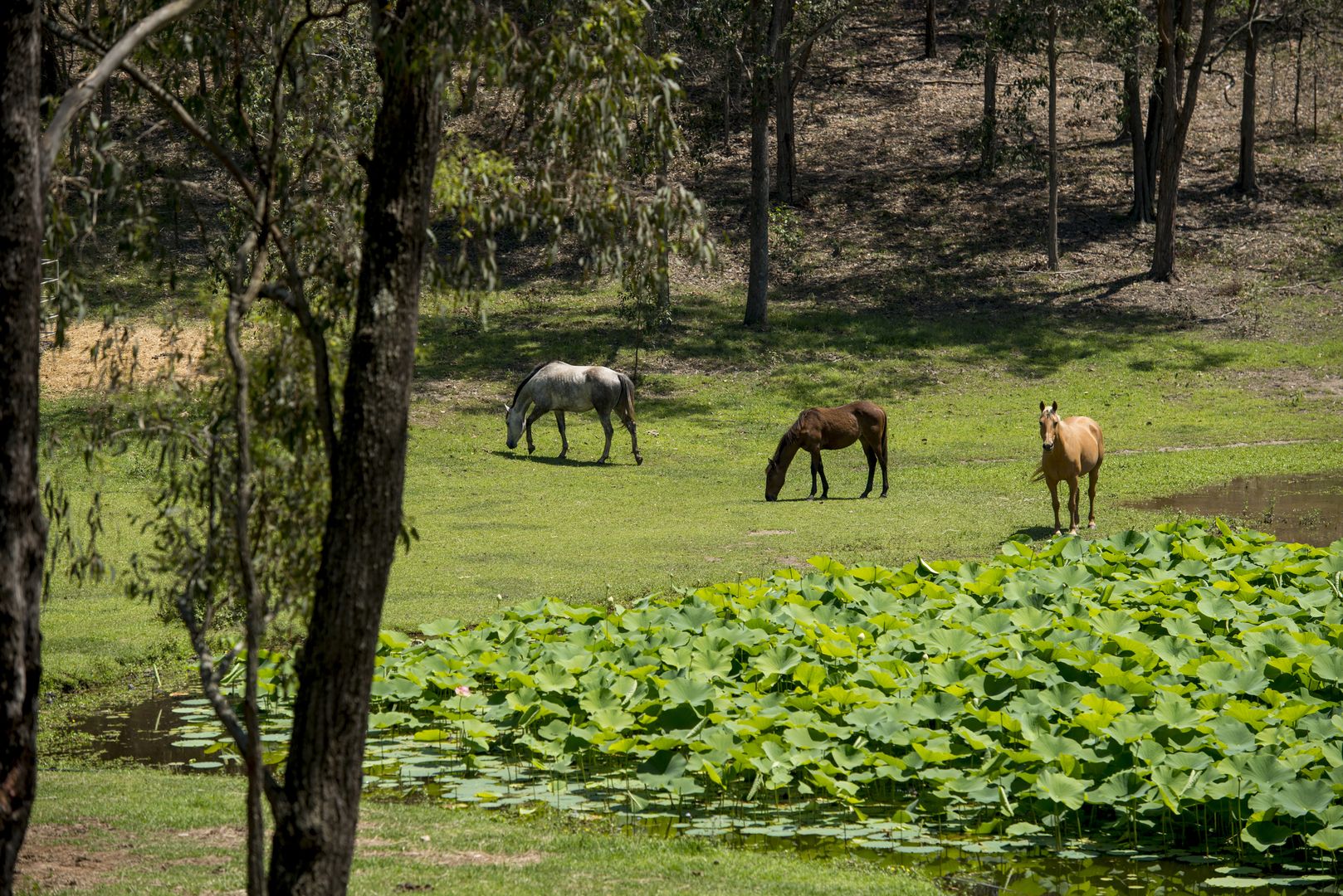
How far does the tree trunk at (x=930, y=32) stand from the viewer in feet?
190

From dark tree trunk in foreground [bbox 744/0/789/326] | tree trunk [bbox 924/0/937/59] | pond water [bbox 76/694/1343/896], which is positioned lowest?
pond water [bbox 76/694/1343/896]

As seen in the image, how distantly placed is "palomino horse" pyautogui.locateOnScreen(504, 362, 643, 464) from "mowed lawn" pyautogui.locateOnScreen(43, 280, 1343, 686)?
2.38ft

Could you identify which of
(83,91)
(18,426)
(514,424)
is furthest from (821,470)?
(18,426)

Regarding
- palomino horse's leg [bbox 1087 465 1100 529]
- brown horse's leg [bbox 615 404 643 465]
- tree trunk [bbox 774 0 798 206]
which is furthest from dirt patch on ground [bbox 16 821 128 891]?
tree trunk [bbox 774 0 798 206]

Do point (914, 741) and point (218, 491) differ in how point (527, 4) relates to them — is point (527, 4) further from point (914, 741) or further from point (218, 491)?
point (914, 741)

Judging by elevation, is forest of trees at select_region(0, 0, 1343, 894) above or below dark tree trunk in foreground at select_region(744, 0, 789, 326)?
below

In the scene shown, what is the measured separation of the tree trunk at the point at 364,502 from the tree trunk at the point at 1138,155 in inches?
1632

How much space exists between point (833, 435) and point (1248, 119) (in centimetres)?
2937

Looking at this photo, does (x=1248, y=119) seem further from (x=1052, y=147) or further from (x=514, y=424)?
(x=514, y=424)

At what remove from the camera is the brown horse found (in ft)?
76.9

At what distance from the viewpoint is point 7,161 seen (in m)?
5.53

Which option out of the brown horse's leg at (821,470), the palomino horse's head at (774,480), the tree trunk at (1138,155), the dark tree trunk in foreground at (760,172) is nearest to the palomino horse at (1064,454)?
the brown horse's leg at (821,470)

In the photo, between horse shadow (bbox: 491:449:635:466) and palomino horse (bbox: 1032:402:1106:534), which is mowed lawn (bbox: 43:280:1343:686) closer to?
Result: horse shadow (bbox: 491:449:635:466)

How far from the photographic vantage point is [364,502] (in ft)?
19.3
